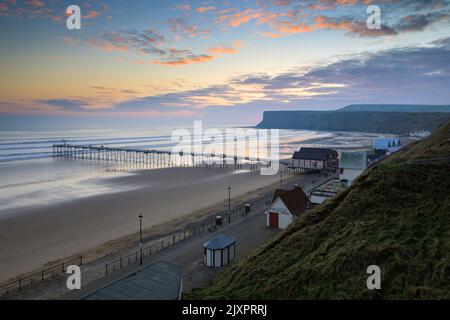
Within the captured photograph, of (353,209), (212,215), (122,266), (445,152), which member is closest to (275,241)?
(353,209)

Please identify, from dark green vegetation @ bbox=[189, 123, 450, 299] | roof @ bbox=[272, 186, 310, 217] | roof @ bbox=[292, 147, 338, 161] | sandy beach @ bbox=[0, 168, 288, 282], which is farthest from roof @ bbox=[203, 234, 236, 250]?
roof @ bbox=[292, 147, 338, 161]

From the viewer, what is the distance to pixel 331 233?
15992mm

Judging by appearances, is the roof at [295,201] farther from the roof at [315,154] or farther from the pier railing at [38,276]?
the roof at [315,154]

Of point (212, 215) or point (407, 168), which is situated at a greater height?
point (407, 168)

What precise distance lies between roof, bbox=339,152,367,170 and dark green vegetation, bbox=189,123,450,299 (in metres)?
21.0

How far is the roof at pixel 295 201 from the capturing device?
91.7 feet

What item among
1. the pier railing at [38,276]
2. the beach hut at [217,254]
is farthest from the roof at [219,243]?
the pier railing at [38,276]

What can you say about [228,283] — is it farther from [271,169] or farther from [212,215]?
[271,169]

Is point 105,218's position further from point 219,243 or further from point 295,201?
point 295,201

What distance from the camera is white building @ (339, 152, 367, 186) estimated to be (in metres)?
40.3

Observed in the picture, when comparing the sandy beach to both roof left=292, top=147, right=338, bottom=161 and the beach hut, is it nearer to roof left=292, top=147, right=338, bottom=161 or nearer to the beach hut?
the beach hut

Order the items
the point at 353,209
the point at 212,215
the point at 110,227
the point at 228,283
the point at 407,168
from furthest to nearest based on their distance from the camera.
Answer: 1. the point at 212,215
2. the point at 110,227
3. the point at 407,168
4. the point at 353,209
5. the point at 228,283

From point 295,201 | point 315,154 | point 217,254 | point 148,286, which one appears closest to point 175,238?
point 217,254
